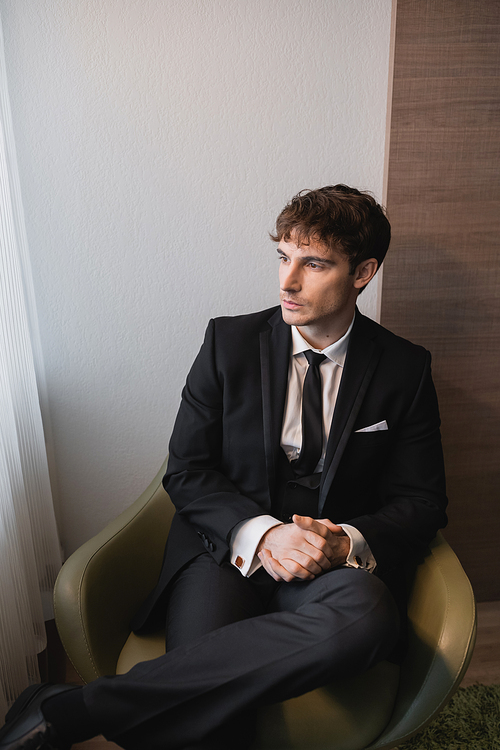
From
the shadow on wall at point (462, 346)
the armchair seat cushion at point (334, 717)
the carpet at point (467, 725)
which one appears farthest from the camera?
the shadow on wall at point (462, 346)

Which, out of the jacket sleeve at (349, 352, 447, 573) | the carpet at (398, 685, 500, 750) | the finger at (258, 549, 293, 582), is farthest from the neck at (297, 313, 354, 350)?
the carpet at (398, 685, 500, 750)

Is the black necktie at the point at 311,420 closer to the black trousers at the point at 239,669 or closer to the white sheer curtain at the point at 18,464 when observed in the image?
the black trousers at the point at 239,669

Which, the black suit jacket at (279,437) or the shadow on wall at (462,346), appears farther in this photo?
the shadow on wall at (462,346)

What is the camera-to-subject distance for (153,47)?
1726 mm

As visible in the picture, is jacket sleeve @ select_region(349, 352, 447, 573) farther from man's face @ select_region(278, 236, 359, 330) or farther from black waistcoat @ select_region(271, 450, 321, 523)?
man's face @ select_region(278, 236, 359, 330)

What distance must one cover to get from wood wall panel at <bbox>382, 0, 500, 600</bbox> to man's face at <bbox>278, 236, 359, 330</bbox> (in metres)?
0.49

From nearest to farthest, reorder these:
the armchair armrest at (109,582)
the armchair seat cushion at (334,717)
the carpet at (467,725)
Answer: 1. the armchair seat cushion at (334,717)
2. the armchair armrest at (109,582)
3. the carpet at (467,725)

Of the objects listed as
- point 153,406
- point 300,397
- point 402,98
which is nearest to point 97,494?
point 153,406

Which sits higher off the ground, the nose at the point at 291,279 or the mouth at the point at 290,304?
the nose at the point at 291,279

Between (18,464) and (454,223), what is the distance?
1562mm

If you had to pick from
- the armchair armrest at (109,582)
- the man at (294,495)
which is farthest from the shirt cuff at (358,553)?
the armchair armrest at (109,582)

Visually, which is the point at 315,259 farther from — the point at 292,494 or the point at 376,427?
the point at 292,494

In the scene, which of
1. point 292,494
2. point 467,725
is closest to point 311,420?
point 292,494

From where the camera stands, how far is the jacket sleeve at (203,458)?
1.52m
